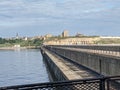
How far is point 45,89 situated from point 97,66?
25.9 meters

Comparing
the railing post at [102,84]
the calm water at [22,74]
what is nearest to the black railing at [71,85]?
the railing post at [102,84]

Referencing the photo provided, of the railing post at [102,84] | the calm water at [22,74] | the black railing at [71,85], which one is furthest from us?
the calm water at [22,74]

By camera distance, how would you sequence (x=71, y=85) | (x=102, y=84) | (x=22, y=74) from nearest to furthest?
(x=71, y=85) < (x=102, y=84) < (x=22, y=74)

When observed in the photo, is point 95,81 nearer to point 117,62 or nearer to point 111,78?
point 111,78

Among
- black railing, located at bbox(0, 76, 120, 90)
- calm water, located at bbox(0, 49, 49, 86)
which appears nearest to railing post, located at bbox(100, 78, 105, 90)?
black railing, located at bbox(0, 76, 120, 90)

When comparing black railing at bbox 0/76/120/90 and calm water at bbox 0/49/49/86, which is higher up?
black railing at bbox 0/76/120/90

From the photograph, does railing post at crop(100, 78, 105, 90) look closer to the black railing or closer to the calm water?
the black railing

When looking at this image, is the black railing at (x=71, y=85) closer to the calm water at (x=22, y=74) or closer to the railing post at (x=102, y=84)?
the railing post at (x=102, y=84)

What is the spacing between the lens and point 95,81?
861 centimetres

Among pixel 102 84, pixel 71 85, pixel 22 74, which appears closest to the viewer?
pixel 71 85

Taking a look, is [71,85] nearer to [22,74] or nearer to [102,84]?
[102,84]

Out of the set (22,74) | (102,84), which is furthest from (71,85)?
(22,74)

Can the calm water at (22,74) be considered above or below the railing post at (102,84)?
below

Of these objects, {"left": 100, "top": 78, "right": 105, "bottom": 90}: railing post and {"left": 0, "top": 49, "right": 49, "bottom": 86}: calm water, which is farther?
{"left": 0, "top": 49, "right": 49, "bottom": 86}: calm water
